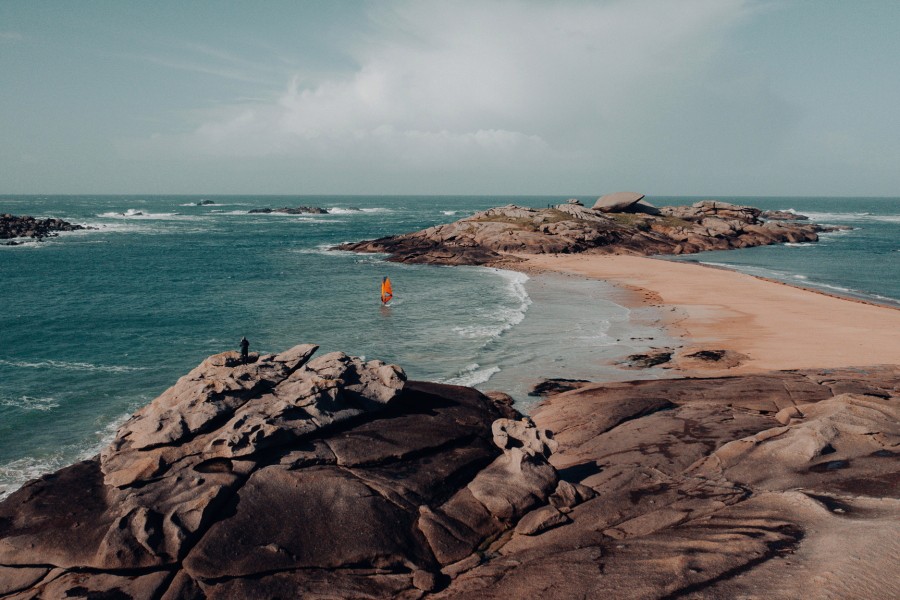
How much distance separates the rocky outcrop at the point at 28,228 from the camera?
322ft

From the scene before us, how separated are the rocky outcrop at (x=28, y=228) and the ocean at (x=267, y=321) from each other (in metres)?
21.8

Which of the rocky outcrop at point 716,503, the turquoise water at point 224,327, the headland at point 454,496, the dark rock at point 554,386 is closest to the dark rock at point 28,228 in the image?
the turquoise water at point 224,327

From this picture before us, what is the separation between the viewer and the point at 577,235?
81.2 m

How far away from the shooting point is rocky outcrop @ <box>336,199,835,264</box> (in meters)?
78.9

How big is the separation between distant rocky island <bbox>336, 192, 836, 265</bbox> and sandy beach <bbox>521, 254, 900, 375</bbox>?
20.2m

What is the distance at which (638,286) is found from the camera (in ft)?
173

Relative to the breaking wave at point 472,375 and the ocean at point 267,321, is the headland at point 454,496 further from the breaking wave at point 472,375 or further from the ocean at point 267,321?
the ocean at point 267,321

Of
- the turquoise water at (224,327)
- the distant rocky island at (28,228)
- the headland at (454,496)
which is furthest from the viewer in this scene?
the distant rocky island at (28,228)

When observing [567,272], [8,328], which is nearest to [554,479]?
[8,328]

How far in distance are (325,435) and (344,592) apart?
4.62 m

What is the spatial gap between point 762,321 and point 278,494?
33.1 m

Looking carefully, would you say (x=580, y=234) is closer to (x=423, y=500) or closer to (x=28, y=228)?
(x=423, y=500)

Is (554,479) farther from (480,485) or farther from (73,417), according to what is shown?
(73,417)

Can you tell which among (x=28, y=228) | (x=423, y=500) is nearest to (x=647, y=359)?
(x=423, y=500)
